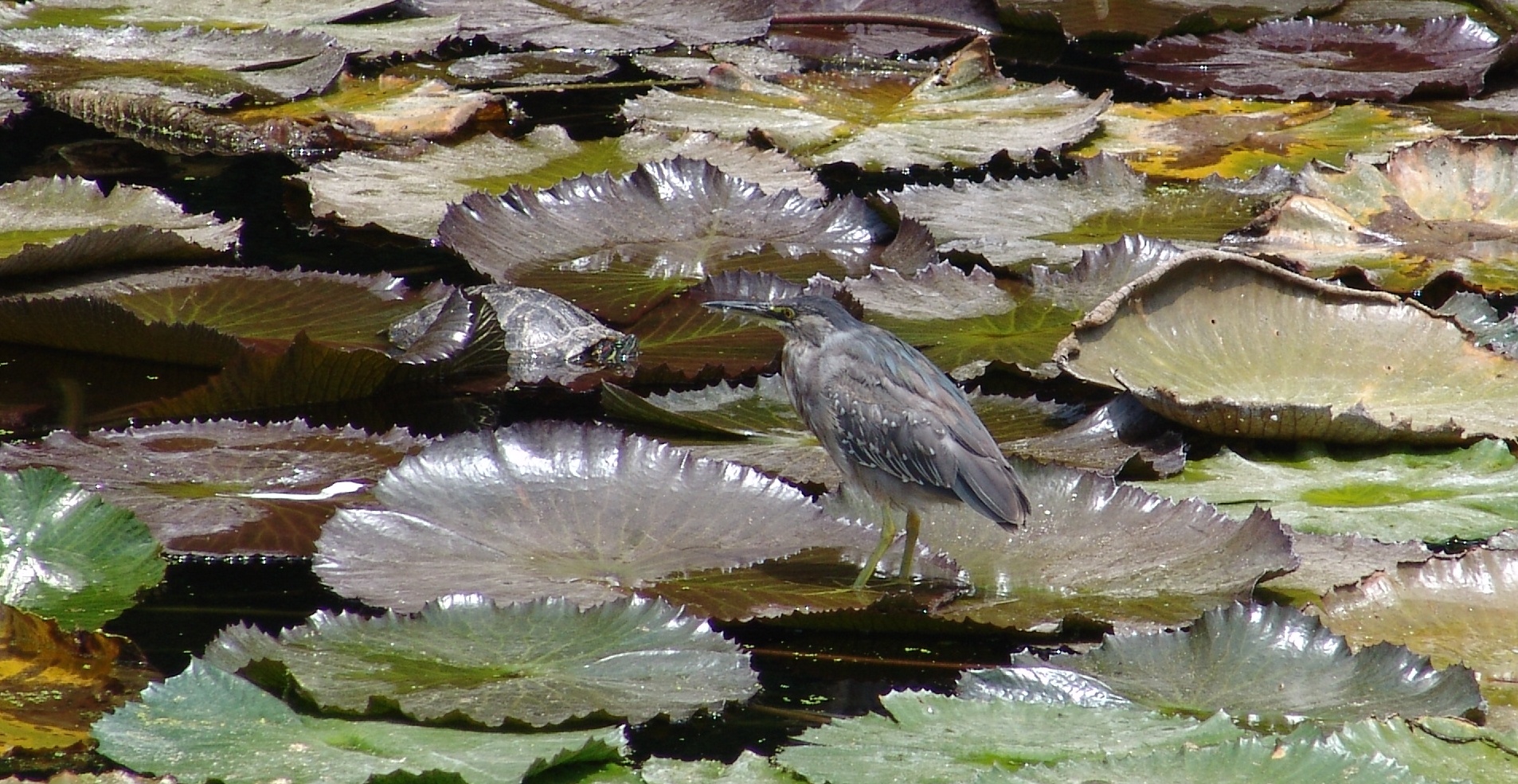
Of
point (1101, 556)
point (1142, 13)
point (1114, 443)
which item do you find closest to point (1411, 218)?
point (1114, 443)

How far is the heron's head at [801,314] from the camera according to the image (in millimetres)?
3916

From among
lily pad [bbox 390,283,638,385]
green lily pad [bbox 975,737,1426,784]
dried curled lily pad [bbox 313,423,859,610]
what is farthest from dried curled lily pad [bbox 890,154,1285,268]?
green lily pad [bbox 975,737,1426,784]

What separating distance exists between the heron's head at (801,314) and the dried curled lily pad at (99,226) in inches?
67.0

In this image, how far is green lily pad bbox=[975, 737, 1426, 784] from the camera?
2264mm

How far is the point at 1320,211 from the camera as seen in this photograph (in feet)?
17.9

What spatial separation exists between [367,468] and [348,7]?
512 cm

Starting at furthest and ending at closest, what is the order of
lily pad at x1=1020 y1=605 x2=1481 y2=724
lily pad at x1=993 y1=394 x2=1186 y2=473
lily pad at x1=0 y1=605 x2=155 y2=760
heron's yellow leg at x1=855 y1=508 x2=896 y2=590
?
lily pad at x1=993 y1=394 x2=1186 y2=473
heron's yellow leg at x1=855 y1=508 x2=896 y2=590
lily pad at x1=1020 y1=605 x2=1481 y2=724
lily pad at x1=0 y1=605 x2=155 y2=760

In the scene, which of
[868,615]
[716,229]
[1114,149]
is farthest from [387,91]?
[868,615]

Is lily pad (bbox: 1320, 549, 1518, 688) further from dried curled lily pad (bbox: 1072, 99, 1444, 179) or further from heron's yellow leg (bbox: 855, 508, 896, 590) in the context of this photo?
dried curled lily pad (bbox: 1072, 99, 1444, 179)

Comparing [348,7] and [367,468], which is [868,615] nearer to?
[367,468]

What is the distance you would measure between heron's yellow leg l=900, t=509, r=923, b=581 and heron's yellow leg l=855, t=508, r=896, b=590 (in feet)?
0.11

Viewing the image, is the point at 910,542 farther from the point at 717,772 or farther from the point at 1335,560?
the point at 717,772

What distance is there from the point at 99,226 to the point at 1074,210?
3.24m

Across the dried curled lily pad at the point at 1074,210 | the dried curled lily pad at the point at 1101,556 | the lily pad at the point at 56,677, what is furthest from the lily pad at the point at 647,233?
the lily pad at the point at 56,677
